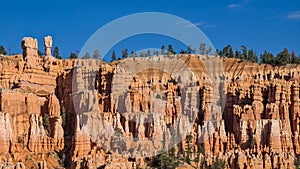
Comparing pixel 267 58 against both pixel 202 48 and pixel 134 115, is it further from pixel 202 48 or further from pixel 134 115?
pixel 134 115

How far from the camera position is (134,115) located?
8562 cm

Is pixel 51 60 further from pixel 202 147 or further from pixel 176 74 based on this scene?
pixel 202 147

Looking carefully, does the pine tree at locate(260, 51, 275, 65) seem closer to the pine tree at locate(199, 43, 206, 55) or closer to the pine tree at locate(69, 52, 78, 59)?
the pine tree at locate(199, 43, 206, 55)

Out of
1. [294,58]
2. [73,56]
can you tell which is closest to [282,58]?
[294,58]

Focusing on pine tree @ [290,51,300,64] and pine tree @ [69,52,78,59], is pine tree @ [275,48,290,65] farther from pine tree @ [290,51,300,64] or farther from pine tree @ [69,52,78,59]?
pine tree @ [69,52,78,59]

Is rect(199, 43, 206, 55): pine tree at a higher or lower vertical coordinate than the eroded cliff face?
higher

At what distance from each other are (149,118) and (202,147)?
6.13 meters

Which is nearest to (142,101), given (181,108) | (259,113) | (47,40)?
(181,108)

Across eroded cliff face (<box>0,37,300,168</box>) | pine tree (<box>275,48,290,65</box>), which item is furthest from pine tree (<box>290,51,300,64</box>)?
eroded cliff face (<box>0,37,300,168</box>)

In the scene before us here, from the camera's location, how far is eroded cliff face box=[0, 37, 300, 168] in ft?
257

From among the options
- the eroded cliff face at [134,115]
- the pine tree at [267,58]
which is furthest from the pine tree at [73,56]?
the pine tree at [267,58]

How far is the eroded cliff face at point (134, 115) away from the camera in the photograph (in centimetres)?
7844

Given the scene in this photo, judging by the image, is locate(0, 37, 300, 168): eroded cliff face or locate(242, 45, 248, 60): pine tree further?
locate(242, 45, 248, 60): pine tree

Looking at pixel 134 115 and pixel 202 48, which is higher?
pixel 202 48
